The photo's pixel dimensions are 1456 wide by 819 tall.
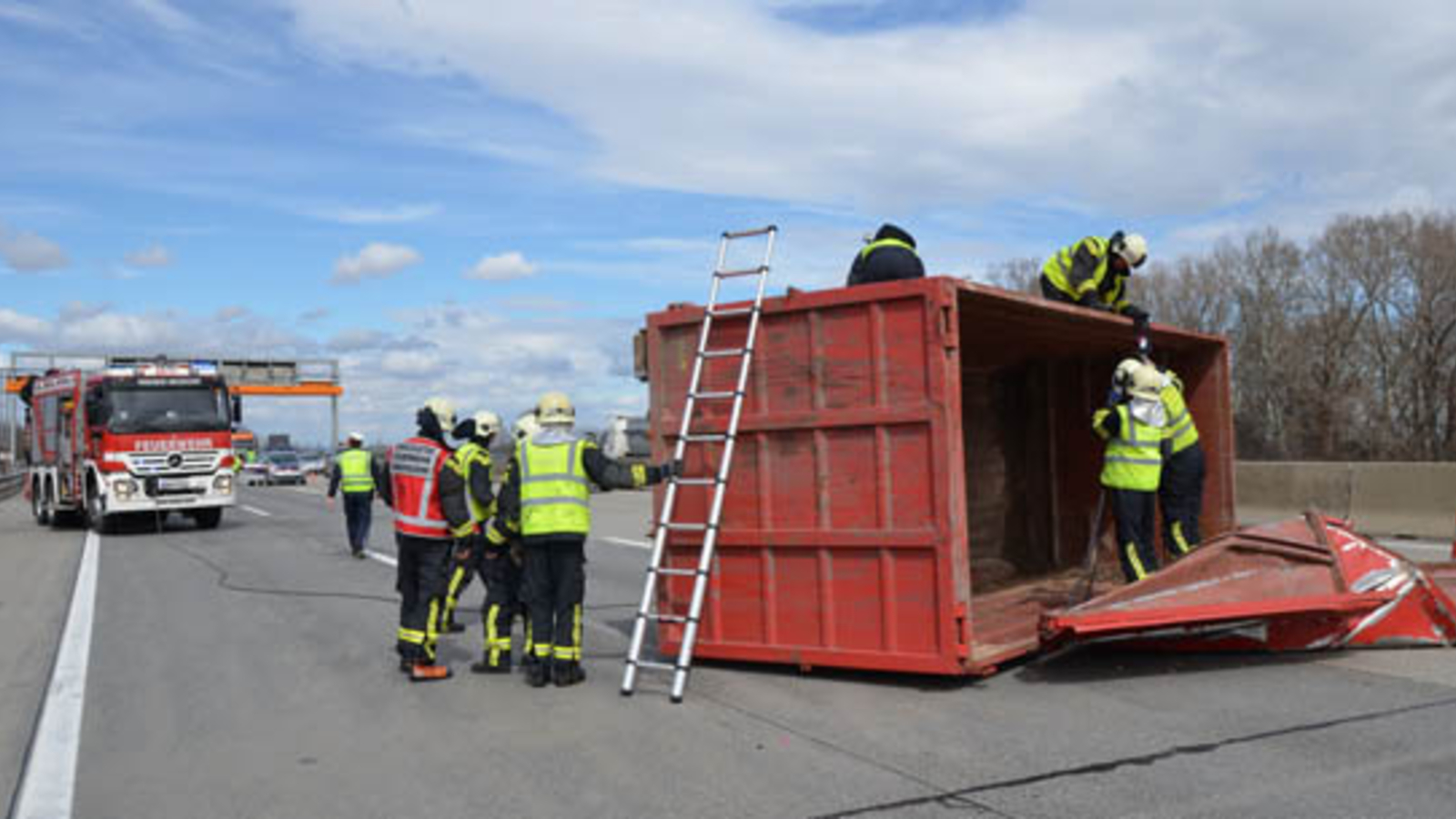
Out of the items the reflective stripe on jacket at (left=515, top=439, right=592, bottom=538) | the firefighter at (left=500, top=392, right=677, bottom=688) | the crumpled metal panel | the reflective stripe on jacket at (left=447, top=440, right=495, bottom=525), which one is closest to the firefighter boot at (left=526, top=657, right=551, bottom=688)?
the firefighter at (left=500, top=392, right=677, bottom=688)

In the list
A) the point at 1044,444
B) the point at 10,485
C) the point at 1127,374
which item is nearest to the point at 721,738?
the point at 1127,374

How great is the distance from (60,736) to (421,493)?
237cm

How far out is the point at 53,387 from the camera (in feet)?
73.5

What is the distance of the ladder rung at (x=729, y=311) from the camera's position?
24.2 ft

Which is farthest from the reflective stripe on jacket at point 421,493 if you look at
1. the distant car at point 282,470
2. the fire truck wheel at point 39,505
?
the distant car at point 282,470

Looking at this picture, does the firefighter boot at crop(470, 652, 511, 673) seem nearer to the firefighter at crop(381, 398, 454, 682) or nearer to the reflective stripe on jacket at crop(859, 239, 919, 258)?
the firefighter at crop(381, 398, 454, 682)

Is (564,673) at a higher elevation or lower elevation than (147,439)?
lower

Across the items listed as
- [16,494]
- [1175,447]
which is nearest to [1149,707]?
[1175,447]

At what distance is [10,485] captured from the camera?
45.2m

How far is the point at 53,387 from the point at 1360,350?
1197 inches

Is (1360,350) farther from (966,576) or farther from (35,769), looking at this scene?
(35,769)

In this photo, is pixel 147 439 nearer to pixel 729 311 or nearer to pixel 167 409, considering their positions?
pixel 167 409

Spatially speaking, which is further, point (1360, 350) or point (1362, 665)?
point (1360, 350)

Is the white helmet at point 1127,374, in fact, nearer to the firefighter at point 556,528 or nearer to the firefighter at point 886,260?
the firefighter at point 886,260
